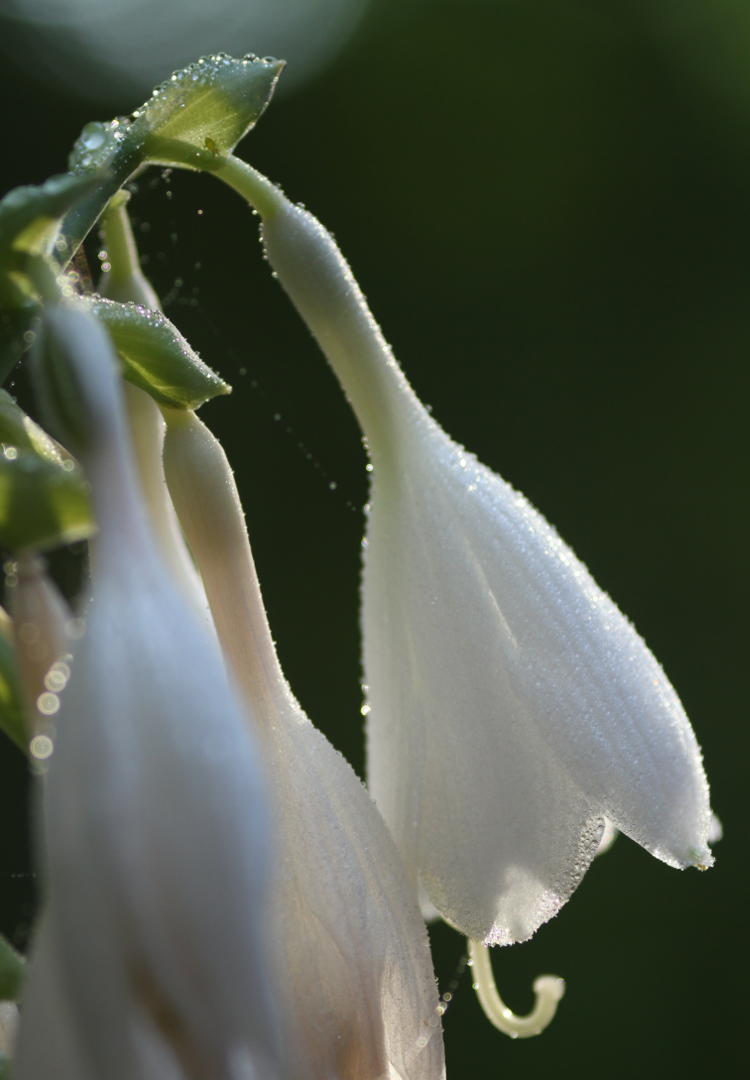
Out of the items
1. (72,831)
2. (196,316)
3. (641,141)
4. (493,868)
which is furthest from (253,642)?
(641,141)

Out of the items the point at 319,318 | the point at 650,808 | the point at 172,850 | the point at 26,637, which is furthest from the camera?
the point at 319,318

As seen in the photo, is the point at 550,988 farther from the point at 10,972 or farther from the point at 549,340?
the point at 549,340

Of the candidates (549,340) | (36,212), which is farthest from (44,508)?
(549,340)

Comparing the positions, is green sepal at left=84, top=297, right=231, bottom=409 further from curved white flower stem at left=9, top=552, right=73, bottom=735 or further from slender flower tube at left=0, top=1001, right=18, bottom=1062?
slender flower tube at left=0, top=1001, right=18, bottom=1062

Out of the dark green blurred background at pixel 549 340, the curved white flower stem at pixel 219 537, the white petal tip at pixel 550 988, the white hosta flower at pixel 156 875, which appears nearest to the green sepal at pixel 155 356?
the curved white flower stem at pixel 219 537

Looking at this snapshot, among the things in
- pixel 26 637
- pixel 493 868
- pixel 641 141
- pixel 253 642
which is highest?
pixel 26 637

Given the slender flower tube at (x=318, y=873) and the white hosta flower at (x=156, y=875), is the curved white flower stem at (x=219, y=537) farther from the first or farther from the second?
the white hosta flower at (x=156, y=875)

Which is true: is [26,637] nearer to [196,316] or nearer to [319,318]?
[319,318]
